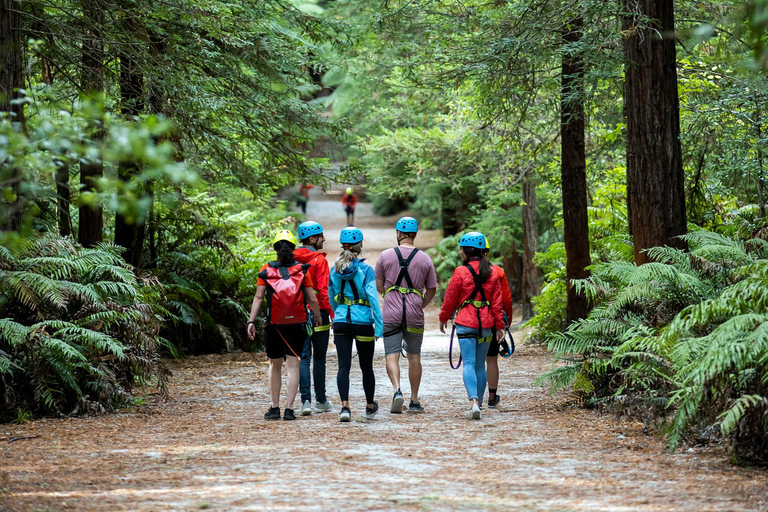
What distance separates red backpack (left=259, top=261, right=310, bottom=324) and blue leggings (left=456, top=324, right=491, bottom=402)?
1.70 metres

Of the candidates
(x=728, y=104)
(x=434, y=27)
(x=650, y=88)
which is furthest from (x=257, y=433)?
(x=434, y=27)

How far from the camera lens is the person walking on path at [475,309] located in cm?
862

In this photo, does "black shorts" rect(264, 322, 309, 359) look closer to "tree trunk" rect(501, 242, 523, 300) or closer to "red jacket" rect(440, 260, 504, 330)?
"red jacket" rect(440, 260, 504, 330)

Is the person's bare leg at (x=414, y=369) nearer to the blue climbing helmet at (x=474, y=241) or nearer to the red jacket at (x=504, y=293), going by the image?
the red jacket at (x=504, y=293)

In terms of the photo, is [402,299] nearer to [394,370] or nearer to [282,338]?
[394,370]

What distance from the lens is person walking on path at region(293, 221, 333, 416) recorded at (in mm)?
8836

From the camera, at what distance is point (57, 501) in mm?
5090

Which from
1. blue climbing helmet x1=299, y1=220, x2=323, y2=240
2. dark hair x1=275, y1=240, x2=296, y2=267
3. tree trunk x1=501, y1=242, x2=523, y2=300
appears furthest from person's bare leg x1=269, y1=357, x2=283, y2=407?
tree trunk x1=501, y1=242, x2=523, y2=300

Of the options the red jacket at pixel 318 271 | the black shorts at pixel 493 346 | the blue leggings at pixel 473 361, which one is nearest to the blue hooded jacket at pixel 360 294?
the red jacket at pixel 318 271

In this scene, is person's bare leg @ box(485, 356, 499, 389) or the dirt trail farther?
person's bare leg @ box(485, 356, 499, 389)

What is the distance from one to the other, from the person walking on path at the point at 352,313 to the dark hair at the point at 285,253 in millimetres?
456

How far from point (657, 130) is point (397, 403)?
13.9ft

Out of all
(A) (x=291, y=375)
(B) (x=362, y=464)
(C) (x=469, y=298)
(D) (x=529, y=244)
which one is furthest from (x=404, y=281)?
(D) (x=529, y=244)

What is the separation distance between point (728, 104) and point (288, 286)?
20.4 feet
